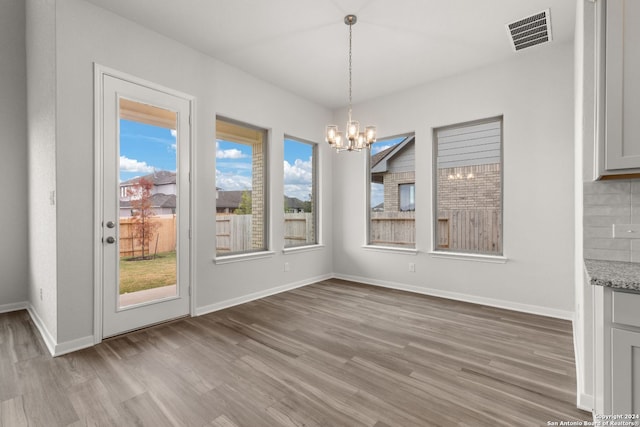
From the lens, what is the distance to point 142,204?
10.1 ft

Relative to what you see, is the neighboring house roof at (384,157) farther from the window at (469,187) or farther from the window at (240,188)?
the window at (240,188)

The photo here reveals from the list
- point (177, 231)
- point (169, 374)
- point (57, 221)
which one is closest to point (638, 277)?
point (169, 374)

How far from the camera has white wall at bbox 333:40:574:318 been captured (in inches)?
133

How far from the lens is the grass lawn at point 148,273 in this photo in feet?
9.75

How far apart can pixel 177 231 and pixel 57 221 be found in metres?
1.02

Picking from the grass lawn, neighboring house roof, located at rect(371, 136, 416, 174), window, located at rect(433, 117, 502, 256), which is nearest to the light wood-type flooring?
the grass lawn

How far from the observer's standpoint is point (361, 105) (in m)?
5.10

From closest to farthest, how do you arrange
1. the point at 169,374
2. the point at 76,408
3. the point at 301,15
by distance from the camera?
the point at 76,408 → the point at 169,374 → the point at 301,15

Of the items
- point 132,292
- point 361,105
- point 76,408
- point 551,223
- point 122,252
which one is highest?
point 361,105

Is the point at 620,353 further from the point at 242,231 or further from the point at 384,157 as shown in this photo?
the point at 384,157

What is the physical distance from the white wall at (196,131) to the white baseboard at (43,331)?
0.43 feet

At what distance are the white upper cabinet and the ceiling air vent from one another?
1635 millimetres

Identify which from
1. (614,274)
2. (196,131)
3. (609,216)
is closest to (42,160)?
(196,131)

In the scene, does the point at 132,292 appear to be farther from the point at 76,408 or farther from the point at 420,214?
the point at 420,214
